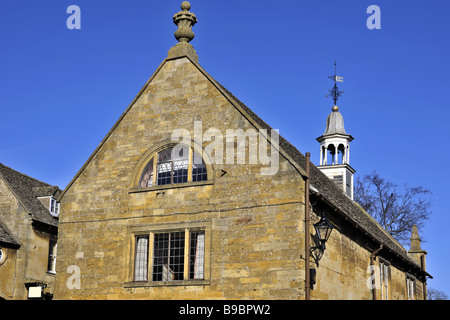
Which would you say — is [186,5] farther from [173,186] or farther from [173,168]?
[173,186]

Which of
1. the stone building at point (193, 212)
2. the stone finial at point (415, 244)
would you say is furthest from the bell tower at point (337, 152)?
the stone building at point (193, 212)

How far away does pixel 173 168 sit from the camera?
21.0m

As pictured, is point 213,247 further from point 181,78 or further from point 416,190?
point 416,190

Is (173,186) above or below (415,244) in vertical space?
below

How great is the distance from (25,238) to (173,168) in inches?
576

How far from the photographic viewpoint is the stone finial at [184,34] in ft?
73.2

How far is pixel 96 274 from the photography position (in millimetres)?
20922

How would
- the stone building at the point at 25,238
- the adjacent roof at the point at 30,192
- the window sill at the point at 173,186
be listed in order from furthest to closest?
the adjacent roof at the point at 30,192 < the stone building at the point at 25,238 < the window sill at the point at 173,186

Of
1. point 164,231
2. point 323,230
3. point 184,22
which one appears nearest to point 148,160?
point 164,231

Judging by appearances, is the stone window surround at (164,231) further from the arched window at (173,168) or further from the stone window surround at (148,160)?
the arched window at (173,168)

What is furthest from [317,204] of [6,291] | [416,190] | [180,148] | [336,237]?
[416,190]

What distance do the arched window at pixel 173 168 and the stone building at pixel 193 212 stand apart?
1.5 inches
